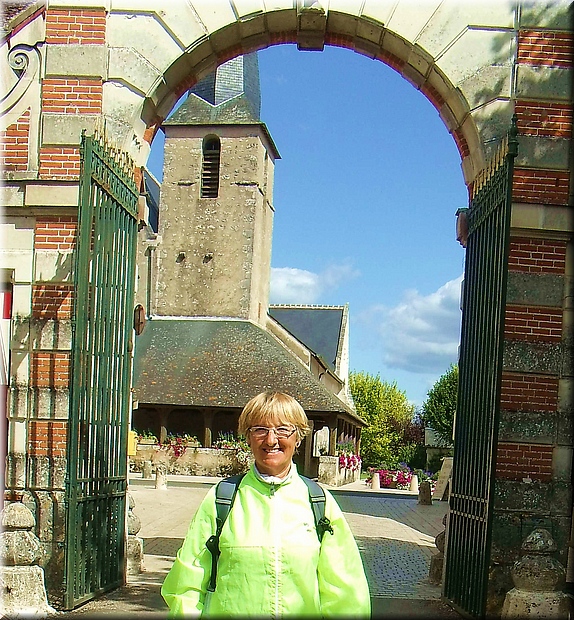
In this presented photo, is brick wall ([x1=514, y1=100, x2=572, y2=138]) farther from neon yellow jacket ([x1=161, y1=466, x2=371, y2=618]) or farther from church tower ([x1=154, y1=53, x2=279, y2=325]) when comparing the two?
church tower ([x1=154, y1=53, x2=279, y2=325])

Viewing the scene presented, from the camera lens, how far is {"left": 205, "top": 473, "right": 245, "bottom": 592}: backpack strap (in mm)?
3363

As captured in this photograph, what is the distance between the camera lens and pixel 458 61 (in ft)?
26.5

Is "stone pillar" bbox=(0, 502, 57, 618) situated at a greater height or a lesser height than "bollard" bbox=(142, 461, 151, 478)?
greater

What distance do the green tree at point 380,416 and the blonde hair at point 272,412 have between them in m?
55.5

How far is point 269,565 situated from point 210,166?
36437mm

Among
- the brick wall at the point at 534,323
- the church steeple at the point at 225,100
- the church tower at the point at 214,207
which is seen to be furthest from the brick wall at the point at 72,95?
the church steeple at the point at 225,100

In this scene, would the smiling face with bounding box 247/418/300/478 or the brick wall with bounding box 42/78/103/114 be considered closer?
the smiling face with bounding box 247/418/300/478

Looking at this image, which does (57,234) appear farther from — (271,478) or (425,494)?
(425,494)

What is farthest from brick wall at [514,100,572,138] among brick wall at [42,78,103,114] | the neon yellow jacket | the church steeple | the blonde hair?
the church steeple

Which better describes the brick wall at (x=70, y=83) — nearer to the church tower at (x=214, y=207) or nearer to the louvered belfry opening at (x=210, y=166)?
the church tower at (x=214, y=207)

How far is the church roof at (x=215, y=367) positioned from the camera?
104ft

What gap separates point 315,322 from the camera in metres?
53.4

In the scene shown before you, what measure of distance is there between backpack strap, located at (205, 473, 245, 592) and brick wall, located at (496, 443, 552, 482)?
4566 mm

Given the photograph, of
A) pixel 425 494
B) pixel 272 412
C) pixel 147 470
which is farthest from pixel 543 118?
pixel 147 470
